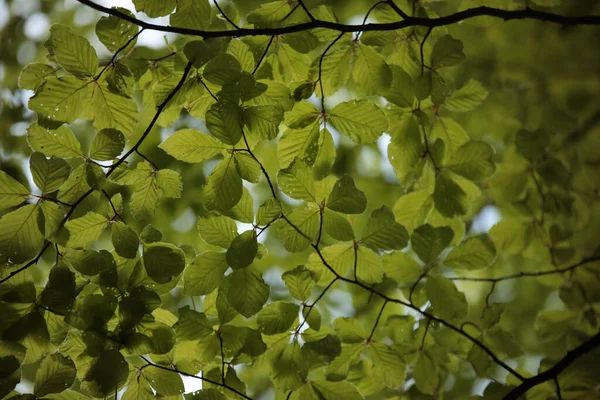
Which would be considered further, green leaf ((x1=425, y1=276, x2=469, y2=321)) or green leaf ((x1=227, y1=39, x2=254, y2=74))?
green leaf ((x1=425, y1=276, x2=469, y2=321))

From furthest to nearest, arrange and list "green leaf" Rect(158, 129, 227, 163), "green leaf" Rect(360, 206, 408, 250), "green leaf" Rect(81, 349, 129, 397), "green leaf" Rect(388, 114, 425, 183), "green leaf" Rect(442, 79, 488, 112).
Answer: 1. "green leaf" Rect(442, 79, 488, 112)
2. "green leaf" Rect(388, 114, 425, 183)
3. "green leaf" Rect(360, 206, 408, 250)
4. "green leaf" Rect(158, 129, 227, 163)
5. "green leaf" Rect(81, 349, 129, 397)

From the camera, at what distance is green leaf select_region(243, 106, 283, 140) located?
91cm

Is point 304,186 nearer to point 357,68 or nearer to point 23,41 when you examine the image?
point 357,68

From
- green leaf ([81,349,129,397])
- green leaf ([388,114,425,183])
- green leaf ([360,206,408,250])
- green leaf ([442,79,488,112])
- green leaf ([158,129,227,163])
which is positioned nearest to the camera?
green leaf ([81,349,129,397])

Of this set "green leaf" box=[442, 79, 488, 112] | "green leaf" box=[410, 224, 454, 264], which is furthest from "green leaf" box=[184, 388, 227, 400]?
"green leaf" box=[442, 79, 488, 112]

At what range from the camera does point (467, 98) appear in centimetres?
130

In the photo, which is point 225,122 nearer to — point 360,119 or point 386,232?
point 360,119

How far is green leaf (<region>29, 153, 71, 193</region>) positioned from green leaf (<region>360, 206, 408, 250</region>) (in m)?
0.60

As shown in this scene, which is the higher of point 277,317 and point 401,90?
point 401,90

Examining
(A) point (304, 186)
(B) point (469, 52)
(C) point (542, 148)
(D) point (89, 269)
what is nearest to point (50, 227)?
(D) point (89, 269)

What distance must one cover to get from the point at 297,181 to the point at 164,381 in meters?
0.45

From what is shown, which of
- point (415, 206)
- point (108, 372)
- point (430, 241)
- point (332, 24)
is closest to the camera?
point (108, 372)

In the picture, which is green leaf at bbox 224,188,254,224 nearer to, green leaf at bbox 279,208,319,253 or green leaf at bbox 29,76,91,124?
green leaf at bbox 279,208,319,253

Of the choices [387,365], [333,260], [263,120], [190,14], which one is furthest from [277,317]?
[190,14]
